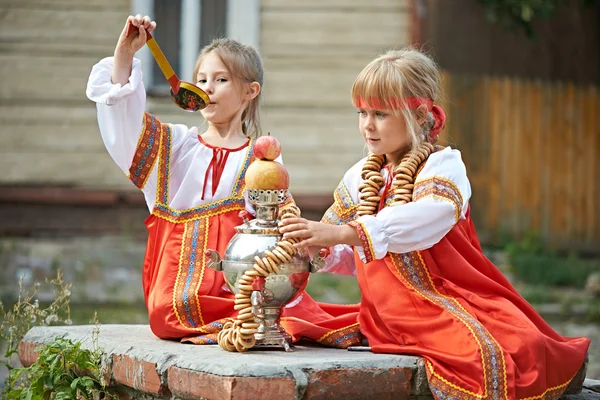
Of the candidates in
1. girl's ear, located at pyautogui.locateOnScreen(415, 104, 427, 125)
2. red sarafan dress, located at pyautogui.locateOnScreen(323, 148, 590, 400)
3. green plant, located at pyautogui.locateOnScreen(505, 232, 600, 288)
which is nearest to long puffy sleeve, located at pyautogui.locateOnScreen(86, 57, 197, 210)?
red sarafan dress, located at pyautogui.locateOnScreen(323, 148, 590, 400)

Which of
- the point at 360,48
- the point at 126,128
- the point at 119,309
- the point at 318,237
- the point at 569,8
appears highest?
the point at 569,8

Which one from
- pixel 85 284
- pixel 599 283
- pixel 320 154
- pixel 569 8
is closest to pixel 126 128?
pixel 85 284

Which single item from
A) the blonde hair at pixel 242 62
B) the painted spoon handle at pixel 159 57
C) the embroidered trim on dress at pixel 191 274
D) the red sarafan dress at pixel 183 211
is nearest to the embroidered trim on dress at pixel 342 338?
the red sarafan dress at pixel 183 211

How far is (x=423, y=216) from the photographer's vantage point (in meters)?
3.10

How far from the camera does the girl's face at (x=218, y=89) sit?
364 cm

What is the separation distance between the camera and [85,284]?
8734 millimetres

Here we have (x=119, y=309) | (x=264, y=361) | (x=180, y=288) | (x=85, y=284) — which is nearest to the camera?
(x=264, y=361)

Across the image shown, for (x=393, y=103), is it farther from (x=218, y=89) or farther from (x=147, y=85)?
(x=147, y=85)

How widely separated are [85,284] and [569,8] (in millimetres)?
6856

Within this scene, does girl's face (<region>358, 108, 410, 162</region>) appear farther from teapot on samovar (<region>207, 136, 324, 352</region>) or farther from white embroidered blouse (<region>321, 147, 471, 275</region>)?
teapot on samovar (<region>207, 136, 324, 352</region>)

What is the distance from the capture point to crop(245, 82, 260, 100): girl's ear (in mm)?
3729

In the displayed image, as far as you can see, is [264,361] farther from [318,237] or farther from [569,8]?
[569,8]

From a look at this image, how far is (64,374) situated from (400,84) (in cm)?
152

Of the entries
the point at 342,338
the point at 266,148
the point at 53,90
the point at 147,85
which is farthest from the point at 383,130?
the point at 53,90
